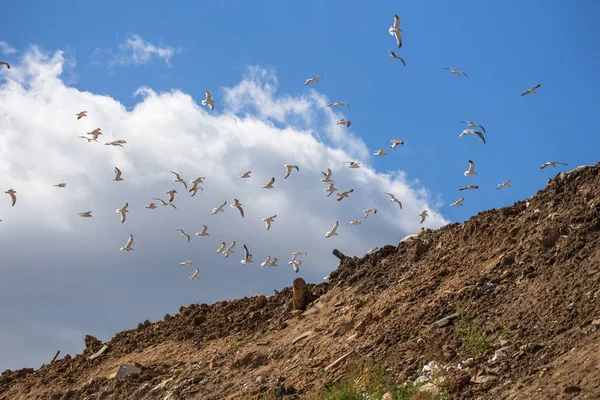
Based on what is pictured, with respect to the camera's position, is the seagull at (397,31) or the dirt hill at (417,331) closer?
the dirt hill at (417,331)

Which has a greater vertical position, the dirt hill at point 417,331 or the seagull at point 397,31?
the seagull at point 397,31

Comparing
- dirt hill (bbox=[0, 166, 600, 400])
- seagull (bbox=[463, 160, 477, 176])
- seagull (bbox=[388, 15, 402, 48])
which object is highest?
seagull (bbox=[388, 15, 402, 48])

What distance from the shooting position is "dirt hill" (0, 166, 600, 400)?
1286 cm

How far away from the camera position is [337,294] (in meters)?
19.9

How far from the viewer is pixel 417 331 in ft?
50.3

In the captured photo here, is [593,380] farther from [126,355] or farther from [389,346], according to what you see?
[126,355]

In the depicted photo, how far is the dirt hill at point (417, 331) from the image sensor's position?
12859mm

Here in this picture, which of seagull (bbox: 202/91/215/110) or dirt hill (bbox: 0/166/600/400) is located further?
seagull (bbox: 202/91/215/110)

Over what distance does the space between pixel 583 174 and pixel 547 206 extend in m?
1.07

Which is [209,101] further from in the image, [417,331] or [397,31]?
[417,331]

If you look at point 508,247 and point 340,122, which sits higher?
point 340,122

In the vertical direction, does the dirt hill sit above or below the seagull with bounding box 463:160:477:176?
below

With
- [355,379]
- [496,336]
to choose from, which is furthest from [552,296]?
[355,379]

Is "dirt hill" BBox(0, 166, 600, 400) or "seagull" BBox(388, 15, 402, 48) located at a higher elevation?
"seagull" BBox(388, 15, 402, 48)
